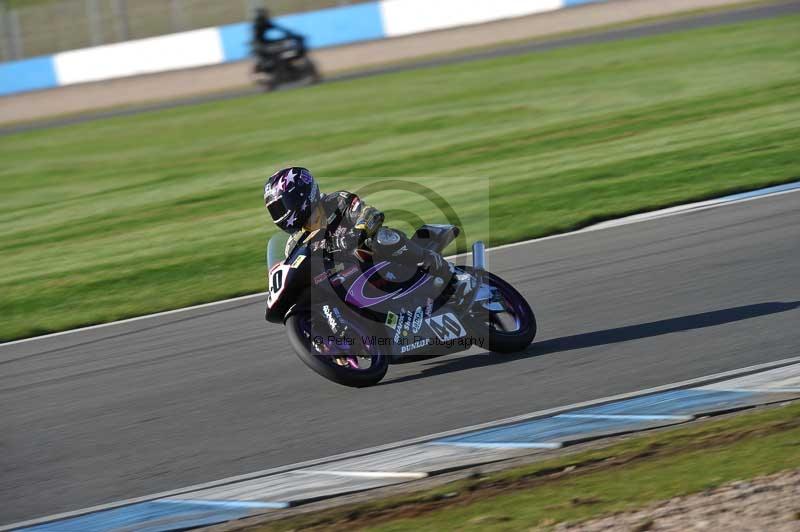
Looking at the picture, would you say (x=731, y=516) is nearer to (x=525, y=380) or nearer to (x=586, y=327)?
(x=525, y=380)

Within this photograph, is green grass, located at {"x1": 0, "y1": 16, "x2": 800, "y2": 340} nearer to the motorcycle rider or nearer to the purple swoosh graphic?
the motorcycle rider

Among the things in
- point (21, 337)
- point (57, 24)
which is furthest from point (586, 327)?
point (57, 24)

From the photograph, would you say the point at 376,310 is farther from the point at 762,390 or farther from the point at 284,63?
the point at 284,63

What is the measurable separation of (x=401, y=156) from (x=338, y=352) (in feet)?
29.6

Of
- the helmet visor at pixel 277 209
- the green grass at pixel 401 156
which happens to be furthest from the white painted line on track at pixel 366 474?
the green grass at pixel 401 156

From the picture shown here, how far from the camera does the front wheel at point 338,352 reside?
21.0ft

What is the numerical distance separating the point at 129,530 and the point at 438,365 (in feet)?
8.79

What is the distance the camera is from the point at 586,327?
7.55 meters

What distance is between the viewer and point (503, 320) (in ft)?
23.3

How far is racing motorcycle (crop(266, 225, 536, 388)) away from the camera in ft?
21.1

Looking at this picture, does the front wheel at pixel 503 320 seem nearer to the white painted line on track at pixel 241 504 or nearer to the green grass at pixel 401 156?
the green grass at pixel 401 156

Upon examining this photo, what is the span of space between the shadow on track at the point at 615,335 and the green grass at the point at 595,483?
5.93 feet

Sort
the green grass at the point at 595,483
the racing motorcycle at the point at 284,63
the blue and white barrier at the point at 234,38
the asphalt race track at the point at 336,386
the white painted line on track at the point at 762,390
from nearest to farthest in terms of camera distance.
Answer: the green grass at the point at 595,483, the white painted line on track at the point at 762,390, the asphalt race track at the point at 336,386, the racing motorcycle at the point at 284,63, the blue and white barrier at the point at 234,38

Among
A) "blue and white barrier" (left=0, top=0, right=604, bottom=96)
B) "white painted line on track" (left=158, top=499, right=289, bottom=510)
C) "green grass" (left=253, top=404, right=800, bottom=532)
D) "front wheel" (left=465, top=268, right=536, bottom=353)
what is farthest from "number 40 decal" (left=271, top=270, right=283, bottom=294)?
"blue and white barrier" (left=0, top=0, right=604, bottom=96)
